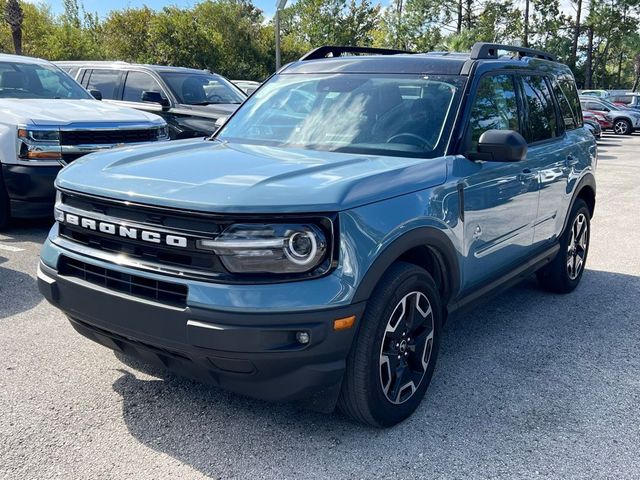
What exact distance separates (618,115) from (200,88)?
80.6 feet

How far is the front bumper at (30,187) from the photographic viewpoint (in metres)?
6.28

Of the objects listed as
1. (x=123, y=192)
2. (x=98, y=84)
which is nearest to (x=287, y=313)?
(x=123, y=192)

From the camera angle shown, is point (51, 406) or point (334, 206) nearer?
point (334, 206)

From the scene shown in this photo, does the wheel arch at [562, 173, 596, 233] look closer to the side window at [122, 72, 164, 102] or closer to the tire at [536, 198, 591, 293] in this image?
the tire at [536, 198, 591, 293]

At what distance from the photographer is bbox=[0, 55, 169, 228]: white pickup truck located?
20.6 feet

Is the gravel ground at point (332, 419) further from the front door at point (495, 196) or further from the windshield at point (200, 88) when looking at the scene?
the windshield at point (200, 88)

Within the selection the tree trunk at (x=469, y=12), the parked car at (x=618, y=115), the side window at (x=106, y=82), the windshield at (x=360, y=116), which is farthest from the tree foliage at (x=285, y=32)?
the windshield at (x=360, y=116)

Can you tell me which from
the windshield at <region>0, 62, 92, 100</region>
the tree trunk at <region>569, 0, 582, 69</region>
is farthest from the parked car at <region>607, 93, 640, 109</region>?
the windshield at <region>0, 62, 92, 100</region>

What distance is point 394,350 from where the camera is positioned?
305 cm

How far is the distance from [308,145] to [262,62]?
36.5m

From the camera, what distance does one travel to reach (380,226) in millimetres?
2803

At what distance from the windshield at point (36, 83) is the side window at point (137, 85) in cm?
157

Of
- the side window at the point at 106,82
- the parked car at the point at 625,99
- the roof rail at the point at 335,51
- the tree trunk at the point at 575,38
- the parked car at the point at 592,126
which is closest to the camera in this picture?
the roof rail at the point at 335,51

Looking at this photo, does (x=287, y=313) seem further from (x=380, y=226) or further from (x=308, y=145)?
(x=308, y=145)
